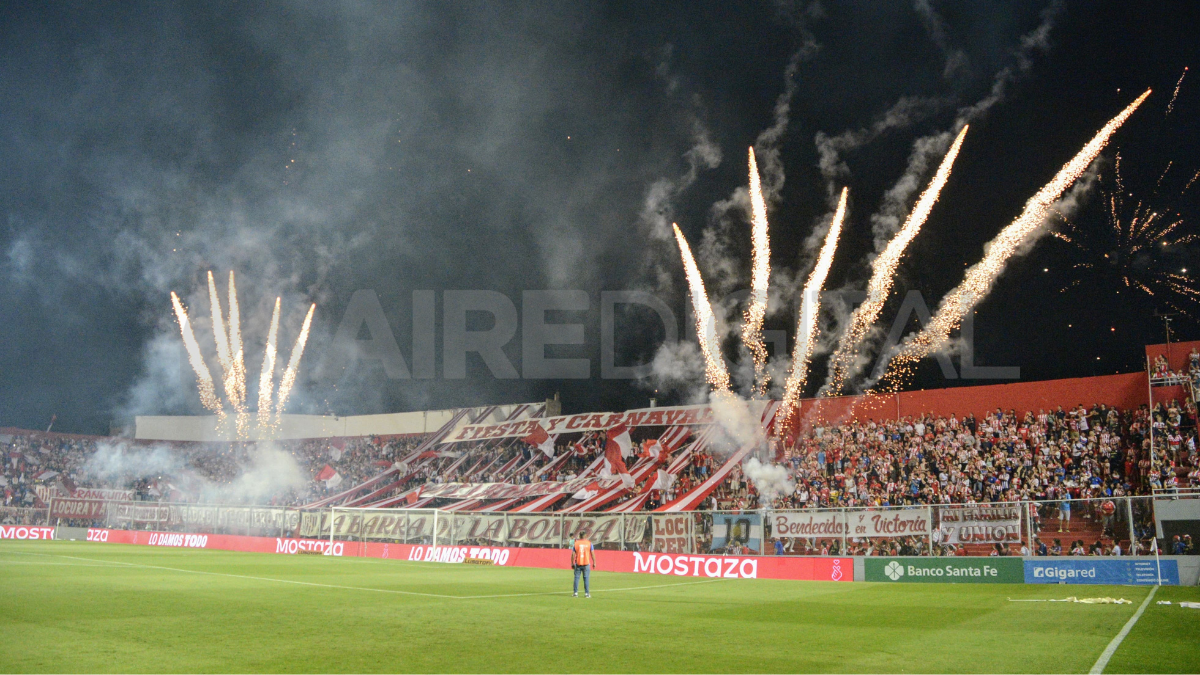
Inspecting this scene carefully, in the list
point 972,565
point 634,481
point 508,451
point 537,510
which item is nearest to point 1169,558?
point 972,565

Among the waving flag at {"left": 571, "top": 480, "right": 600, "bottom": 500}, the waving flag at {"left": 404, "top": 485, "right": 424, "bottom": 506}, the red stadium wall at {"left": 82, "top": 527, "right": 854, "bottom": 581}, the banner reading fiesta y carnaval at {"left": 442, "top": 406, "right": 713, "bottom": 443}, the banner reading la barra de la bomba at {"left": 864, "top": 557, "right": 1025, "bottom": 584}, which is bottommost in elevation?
the red stadium wall at {"left": 82, "top": 527, "right": 854, "bottom": 581}

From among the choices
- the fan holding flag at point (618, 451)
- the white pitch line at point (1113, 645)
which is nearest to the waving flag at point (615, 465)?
the fan holding flag at point (618, 451)

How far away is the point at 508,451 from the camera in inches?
1932

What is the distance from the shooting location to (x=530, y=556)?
1353 inches

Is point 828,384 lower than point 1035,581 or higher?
higher

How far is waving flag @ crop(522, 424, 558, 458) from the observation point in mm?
47312

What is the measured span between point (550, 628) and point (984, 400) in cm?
2897

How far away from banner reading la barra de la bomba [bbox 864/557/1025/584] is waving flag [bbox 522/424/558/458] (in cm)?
2382

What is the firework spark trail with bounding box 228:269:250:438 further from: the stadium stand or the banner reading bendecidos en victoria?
the banner reading bendecidos en victoria

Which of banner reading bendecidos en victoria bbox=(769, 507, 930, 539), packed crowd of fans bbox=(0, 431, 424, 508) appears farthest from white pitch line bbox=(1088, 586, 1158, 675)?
packed crowd of fans bbox=(0, 431, 424, 508)

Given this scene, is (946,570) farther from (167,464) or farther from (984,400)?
(167,464)

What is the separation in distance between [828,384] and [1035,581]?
19.2m

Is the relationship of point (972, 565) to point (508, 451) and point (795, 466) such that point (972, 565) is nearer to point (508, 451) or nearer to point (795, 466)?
point (795, 466)

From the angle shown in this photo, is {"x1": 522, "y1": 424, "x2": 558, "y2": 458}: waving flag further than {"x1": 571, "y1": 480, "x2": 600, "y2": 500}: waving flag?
Yes
